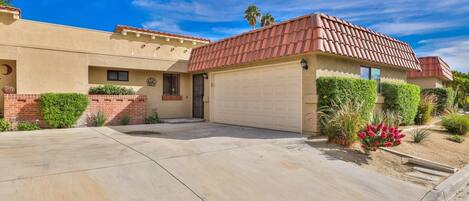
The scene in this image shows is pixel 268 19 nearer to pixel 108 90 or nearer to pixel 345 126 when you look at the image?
pixel 108 90

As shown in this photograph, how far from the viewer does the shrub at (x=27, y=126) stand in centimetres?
959

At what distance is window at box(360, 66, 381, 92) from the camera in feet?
33.2

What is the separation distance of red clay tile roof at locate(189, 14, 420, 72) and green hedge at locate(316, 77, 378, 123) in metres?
0.85

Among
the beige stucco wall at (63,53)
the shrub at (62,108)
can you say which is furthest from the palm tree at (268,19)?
the shrub at (62,108)

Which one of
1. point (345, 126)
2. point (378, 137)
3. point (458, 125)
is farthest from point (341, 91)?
point (458, 125)

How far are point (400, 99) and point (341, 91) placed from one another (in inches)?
159

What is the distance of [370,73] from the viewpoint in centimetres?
1040

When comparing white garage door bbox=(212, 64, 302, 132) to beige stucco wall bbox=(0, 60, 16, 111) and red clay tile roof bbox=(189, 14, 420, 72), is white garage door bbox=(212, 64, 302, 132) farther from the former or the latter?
beige stucco wall bbox=(0, 60, 16, 111)

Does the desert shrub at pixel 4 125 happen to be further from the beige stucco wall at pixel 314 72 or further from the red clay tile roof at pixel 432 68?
the red clay tile roof at pixel 432 68

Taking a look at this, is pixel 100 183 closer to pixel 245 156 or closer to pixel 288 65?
pixel 245 156

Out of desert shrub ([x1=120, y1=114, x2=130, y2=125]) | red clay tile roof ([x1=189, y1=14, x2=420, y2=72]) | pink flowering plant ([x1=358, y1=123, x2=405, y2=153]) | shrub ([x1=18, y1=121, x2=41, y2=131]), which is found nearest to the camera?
pink flowering plant ([x1=358, y1=123, x2=405, y2=153])

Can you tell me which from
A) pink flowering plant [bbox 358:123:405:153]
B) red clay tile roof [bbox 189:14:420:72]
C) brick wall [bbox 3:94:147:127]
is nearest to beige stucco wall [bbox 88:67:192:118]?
brick wall [bbox 3:94:147:127]

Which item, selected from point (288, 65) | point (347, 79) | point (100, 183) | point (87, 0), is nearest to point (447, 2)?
point (347, 79)

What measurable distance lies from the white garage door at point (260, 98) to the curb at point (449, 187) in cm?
428
